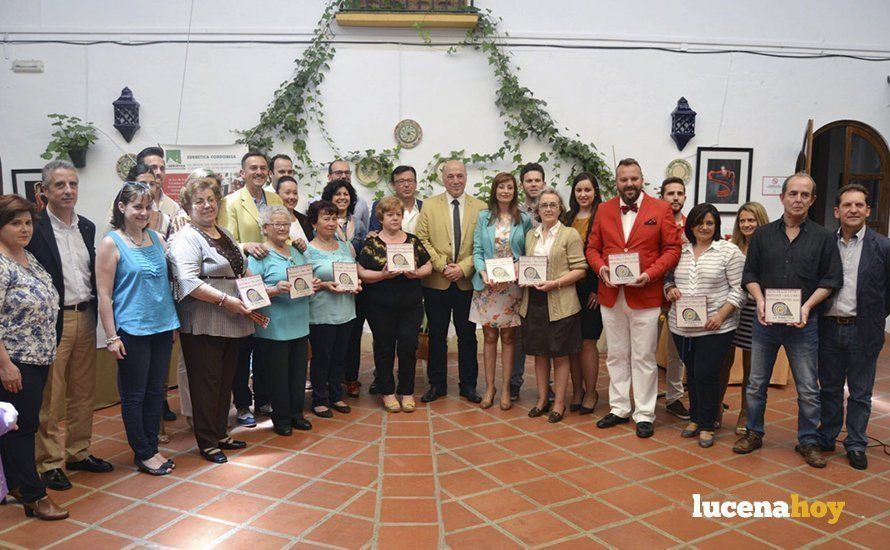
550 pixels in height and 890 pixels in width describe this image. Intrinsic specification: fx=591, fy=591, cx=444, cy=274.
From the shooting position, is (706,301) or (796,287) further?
(706,301)

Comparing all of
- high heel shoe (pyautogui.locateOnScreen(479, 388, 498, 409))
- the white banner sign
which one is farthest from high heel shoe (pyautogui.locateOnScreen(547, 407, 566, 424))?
the white banner sign

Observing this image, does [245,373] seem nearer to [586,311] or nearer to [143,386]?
[143,386]

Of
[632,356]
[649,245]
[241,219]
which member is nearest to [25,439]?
[241,219]

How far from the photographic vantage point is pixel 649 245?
11.9 ft

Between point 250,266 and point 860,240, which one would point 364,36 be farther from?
point 860,240

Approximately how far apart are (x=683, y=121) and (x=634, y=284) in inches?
123

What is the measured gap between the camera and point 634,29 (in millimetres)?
5926

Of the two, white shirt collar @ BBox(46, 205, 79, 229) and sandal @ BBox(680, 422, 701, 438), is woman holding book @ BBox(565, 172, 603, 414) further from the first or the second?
white shirt collar @ BBox(46, 205, 79, 229)

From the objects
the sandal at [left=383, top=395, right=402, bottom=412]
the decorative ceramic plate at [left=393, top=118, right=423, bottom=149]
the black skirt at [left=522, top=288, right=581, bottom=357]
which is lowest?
the sandal at [left=383, top=395, right=402, bottom=412]

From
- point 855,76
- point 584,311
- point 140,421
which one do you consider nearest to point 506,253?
point 584,311

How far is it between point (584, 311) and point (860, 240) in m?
1.59

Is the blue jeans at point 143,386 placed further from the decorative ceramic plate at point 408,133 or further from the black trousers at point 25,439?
the decorative ceramic plate at point 408,133

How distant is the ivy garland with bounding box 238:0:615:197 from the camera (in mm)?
5699

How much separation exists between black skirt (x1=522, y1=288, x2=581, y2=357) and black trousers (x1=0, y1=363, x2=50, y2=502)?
2.68m
